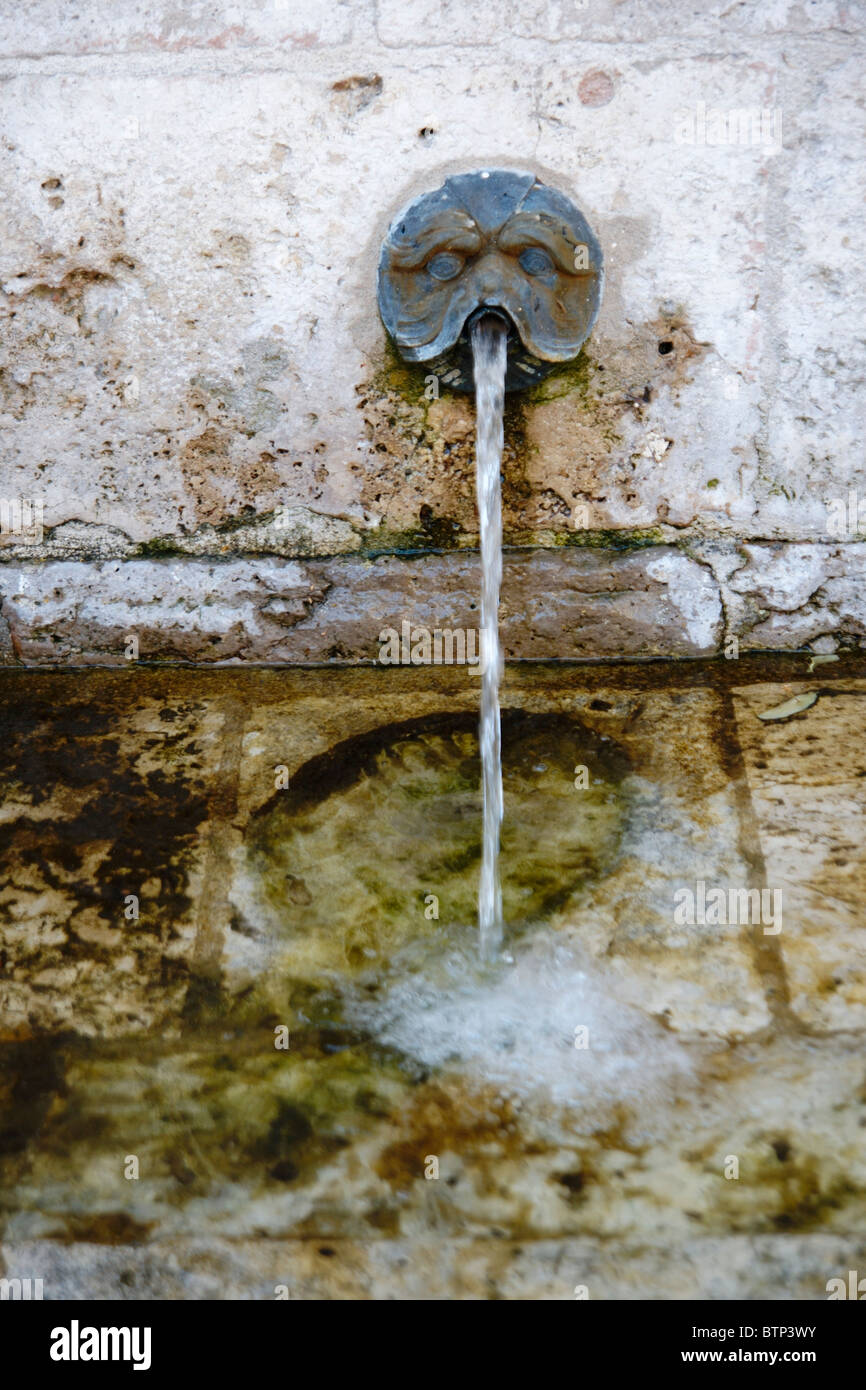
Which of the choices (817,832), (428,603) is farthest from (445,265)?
(817,832)

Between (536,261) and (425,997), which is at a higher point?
(536,261)

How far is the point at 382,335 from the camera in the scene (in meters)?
1.90

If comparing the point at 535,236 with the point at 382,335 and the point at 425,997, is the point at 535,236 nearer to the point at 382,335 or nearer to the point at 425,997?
the point at 382,335

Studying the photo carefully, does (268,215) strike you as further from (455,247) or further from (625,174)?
(625,174)

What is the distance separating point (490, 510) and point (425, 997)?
890 millimetres

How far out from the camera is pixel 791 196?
5.92 ft

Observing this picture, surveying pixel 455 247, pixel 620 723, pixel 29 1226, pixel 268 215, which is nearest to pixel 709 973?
pixel 620 723

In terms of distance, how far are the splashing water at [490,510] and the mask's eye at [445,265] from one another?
0.09 metres

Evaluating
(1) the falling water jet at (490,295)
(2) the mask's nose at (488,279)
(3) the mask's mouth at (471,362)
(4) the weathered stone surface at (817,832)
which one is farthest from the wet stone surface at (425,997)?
(2) the mask's nose at (488,279)


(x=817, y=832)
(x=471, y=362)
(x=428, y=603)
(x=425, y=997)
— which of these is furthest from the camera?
(x=428, y=603)

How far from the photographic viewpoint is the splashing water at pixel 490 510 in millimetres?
1751

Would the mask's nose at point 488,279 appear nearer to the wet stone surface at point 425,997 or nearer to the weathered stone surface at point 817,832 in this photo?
the wet stone surface at point 425,997
